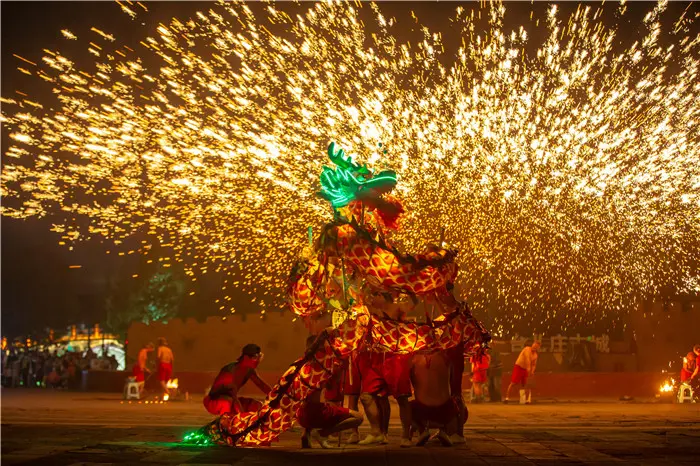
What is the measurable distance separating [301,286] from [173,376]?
16335mm

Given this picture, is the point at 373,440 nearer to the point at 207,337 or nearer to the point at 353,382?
the point at 353,382

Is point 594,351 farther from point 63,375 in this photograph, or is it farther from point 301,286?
point 301,286

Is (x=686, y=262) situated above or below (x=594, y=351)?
above

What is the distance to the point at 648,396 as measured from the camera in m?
23.6

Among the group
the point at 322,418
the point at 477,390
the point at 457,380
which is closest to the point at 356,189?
the point at 457,380

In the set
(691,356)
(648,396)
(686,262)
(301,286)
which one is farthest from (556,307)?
(301,286)

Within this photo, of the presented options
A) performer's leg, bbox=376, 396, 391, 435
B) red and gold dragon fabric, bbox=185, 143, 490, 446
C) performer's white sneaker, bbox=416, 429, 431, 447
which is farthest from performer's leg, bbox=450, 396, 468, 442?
performer's leg, bbox=376, 396, 391, 435

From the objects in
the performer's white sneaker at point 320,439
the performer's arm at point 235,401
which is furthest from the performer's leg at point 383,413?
the performer's arm at point 235,401

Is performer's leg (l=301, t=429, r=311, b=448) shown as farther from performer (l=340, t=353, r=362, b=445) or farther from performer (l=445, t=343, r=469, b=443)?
performer (l=445, t=343, r=469, b=443)

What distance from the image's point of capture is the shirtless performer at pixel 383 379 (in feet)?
31.6

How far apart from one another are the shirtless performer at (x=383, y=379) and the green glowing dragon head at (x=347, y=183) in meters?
1.08

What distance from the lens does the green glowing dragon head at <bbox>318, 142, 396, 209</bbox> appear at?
9.76 meters

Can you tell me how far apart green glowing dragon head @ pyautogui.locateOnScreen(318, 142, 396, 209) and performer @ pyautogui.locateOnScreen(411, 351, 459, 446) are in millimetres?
1802

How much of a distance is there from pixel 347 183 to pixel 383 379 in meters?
2.14
